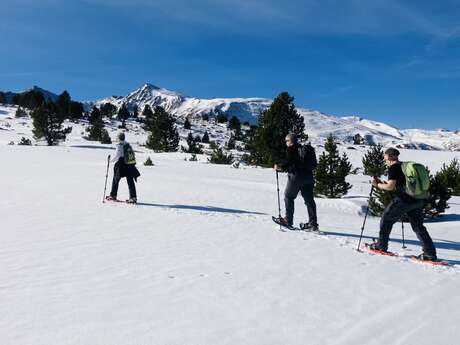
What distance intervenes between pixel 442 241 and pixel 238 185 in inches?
430

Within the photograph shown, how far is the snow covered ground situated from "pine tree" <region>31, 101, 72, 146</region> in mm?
32878

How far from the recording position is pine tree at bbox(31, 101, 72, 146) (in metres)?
41.3

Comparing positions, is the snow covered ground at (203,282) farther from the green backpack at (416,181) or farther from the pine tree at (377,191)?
the pine tree at (377,191)

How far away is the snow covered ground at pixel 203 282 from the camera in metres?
3.95

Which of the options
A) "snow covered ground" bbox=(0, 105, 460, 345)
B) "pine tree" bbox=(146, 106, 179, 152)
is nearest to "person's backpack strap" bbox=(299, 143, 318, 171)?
"snow covered ground" bbox=(0, 105, 460, 345)

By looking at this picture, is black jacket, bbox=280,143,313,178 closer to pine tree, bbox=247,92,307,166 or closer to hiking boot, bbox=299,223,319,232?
hiking boot, bbox=299,223,319,232

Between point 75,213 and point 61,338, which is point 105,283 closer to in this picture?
point 61,338

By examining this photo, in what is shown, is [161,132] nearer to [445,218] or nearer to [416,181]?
[445,218]

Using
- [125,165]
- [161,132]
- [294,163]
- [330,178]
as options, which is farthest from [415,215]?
[161,132]

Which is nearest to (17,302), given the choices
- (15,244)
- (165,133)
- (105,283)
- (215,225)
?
(105,283)

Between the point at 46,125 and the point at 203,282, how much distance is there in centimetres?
4170

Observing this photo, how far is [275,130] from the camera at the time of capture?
1268 inches

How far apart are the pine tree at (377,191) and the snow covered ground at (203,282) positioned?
104 inches

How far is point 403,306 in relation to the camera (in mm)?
4938
